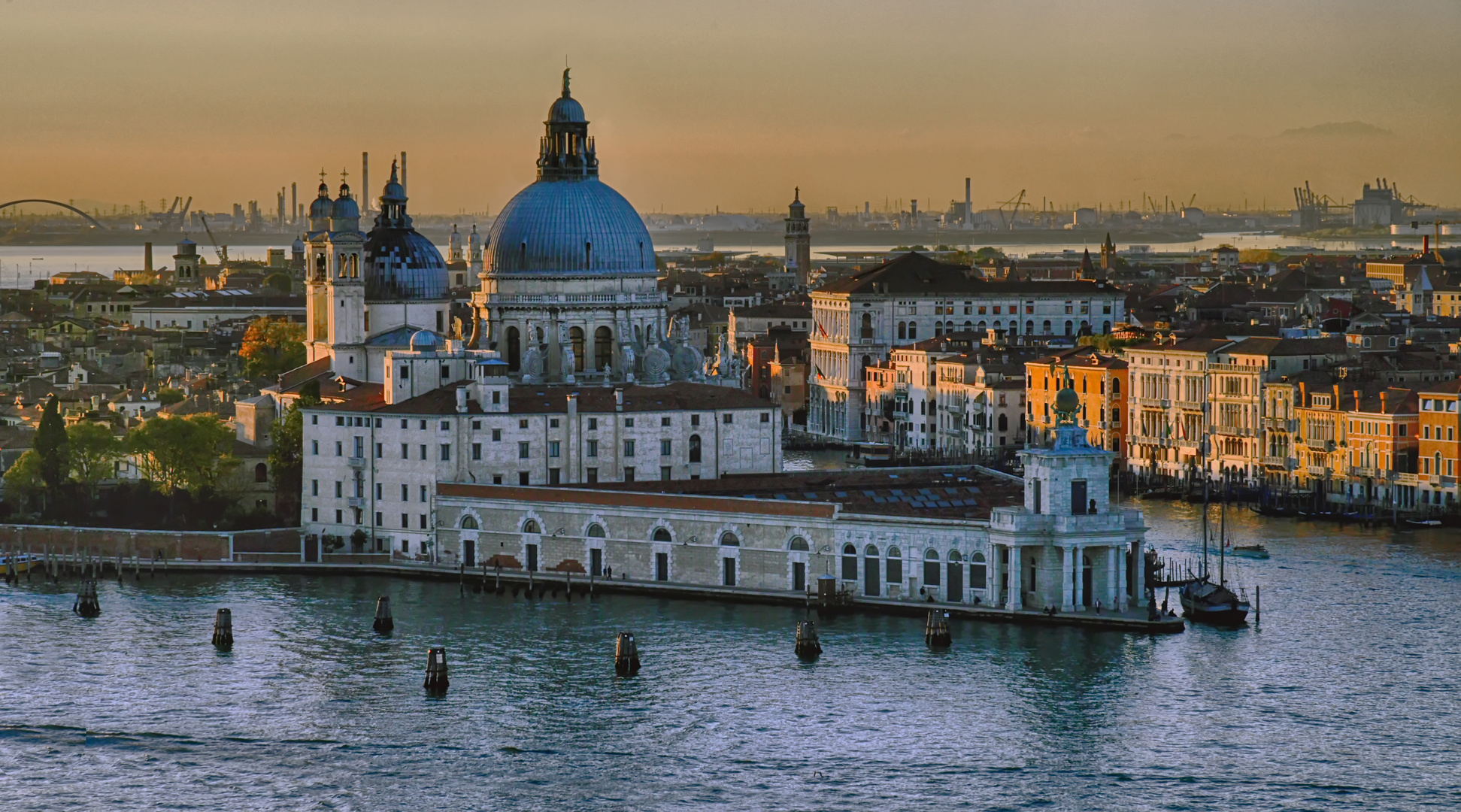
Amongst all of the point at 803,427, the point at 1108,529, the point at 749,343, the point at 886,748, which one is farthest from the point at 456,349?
the point at 749,343

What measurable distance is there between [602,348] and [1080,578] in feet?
56.4

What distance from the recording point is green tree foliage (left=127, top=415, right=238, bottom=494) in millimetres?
54656

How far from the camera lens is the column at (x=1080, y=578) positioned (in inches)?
1725

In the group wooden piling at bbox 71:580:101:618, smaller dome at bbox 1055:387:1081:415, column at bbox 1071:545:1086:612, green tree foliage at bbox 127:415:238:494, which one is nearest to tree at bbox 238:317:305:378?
→ green tree foliage at bbox 127:415:238:494

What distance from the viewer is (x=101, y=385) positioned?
75.0 metres

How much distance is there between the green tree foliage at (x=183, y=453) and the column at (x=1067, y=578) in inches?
703

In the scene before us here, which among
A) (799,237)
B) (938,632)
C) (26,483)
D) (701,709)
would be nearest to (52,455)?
(26,483)

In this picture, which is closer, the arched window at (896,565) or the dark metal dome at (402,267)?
the arched window at (896,565)

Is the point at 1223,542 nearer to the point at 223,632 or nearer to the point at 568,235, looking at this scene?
the point at 568,235

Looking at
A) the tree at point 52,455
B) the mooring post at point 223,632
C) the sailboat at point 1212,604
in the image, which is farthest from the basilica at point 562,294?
the sailboat at point 1212,604

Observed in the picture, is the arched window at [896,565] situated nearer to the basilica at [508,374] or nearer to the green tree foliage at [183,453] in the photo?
the basilica at [508,374]

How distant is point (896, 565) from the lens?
148 ft

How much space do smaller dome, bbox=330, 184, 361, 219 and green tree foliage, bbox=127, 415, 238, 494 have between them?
1174cm

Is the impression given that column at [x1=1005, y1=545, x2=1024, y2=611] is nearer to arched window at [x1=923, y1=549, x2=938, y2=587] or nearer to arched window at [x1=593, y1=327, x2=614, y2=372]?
arched window at [x1=923, y1=549, x2=938, y2=587]
